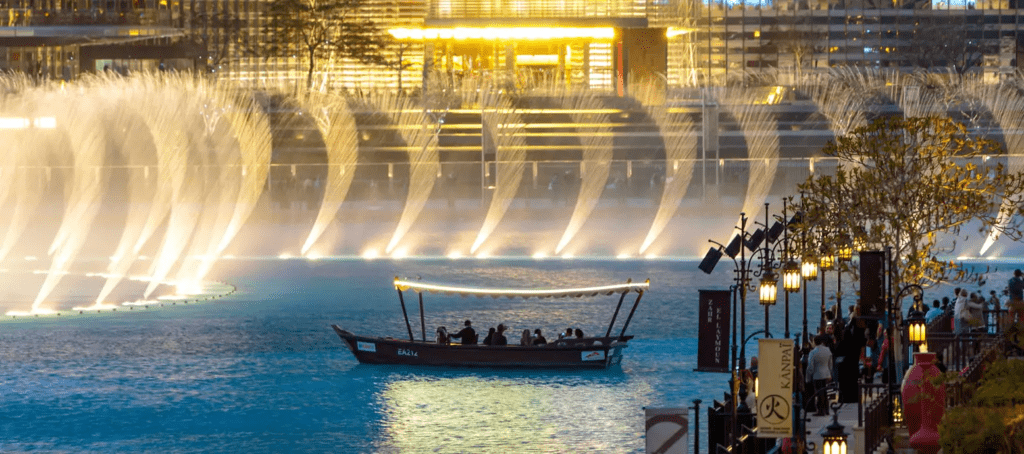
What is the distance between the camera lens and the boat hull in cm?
3136

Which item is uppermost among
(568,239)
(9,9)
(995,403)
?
(9,9)

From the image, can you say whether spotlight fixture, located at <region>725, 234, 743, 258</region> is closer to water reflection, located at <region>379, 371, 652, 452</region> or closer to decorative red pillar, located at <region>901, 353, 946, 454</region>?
water reflection, located at <region>379, 371, 652, 452</region>

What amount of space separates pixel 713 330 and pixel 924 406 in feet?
21.1

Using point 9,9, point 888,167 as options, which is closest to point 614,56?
point 9,9

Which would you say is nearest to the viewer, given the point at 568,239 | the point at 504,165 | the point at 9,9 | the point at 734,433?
the point at 734,433

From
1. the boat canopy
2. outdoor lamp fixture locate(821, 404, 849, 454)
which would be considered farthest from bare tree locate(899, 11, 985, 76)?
outdoor lamp fixture locate(821, 404, 849, 454)

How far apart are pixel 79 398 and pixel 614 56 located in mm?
63610

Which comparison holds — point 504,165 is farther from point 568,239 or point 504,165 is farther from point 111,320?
point 111,320

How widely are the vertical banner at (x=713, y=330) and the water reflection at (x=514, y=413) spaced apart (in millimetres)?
1983

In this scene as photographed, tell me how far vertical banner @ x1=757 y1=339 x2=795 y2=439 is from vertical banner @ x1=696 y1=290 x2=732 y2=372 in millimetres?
5096

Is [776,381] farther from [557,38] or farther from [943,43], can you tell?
[943,43]

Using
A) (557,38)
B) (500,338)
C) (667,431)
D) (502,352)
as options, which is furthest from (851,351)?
(557,38)

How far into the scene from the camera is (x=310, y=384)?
30.8 m

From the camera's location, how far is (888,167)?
27031 millimetres
